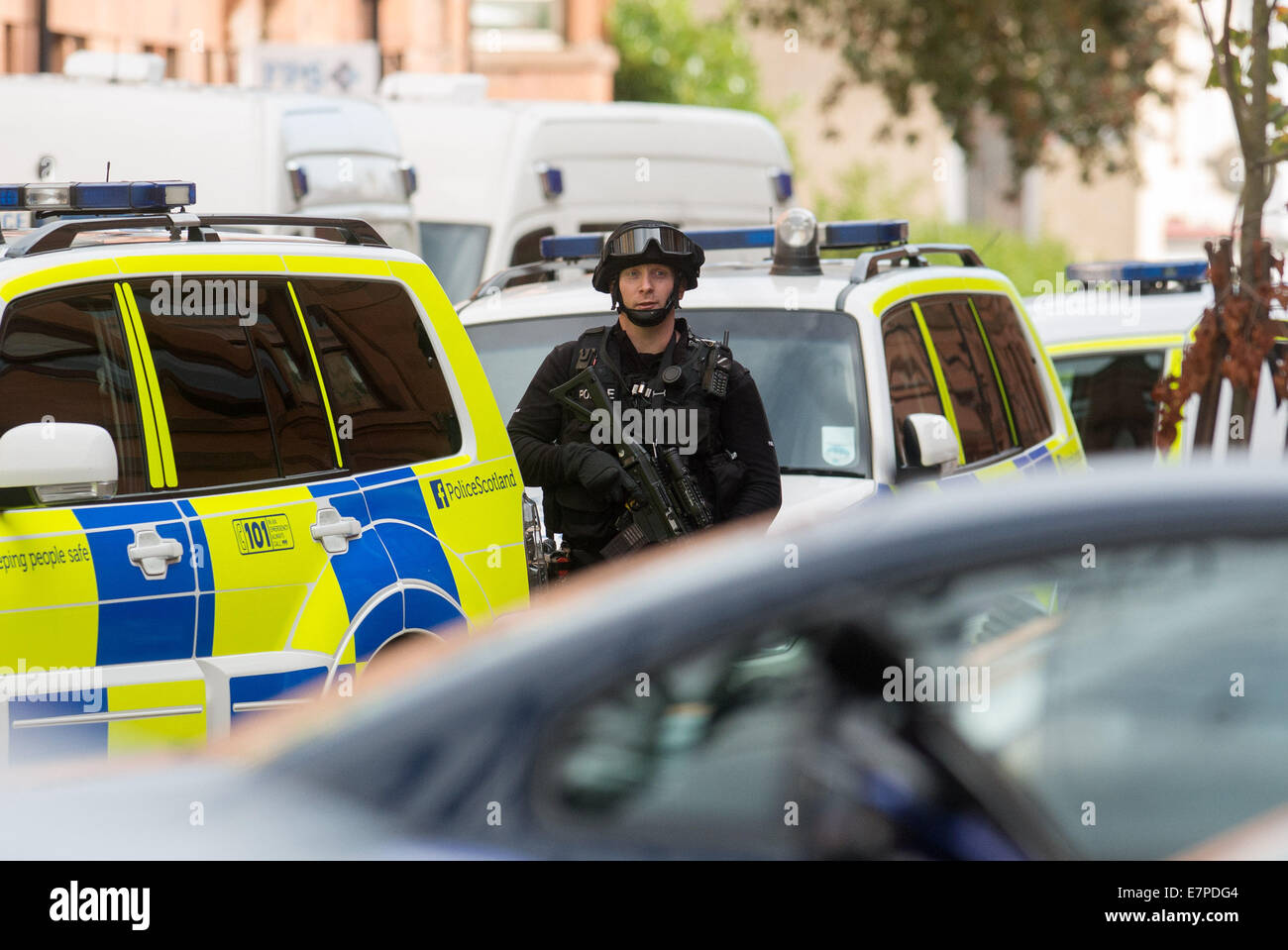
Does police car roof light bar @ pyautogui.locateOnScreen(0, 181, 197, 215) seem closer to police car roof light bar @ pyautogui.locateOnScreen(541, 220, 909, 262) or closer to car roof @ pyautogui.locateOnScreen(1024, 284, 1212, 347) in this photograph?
police car roof light bar @ pyautogui.locateOnScreen(541, 220, 909, 262)

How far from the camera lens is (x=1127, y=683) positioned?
6.42ft

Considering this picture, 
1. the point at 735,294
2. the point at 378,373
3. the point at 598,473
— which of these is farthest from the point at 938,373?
the point at 378,373

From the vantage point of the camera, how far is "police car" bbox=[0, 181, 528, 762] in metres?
4.09

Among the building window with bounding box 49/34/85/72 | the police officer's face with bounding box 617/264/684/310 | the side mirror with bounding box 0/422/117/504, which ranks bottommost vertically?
the side mirror with bounding box 0/422/117/504

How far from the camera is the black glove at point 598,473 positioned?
17.9 feet

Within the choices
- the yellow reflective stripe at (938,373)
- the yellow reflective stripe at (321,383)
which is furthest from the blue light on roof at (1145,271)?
the yellow reflective stripe at (321,383)

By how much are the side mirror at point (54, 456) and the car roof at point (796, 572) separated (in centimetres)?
201

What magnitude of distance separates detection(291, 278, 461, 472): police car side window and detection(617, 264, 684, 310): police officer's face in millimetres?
615

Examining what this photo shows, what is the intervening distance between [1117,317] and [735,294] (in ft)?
9.80

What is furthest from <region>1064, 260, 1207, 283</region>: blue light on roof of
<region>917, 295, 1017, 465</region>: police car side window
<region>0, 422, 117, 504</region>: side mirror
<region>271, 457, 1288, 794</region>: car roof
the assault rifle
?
<region>271, 457, 1288, 794</region>: car roof

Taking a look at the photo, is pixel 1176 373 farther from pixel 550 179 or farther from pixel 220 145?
pixel 220 145

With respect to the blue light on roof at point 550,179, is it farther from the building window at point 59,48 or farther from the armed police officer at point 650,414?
the building window at point 59,48

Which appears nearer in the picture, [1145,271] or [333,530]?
[333,530]
